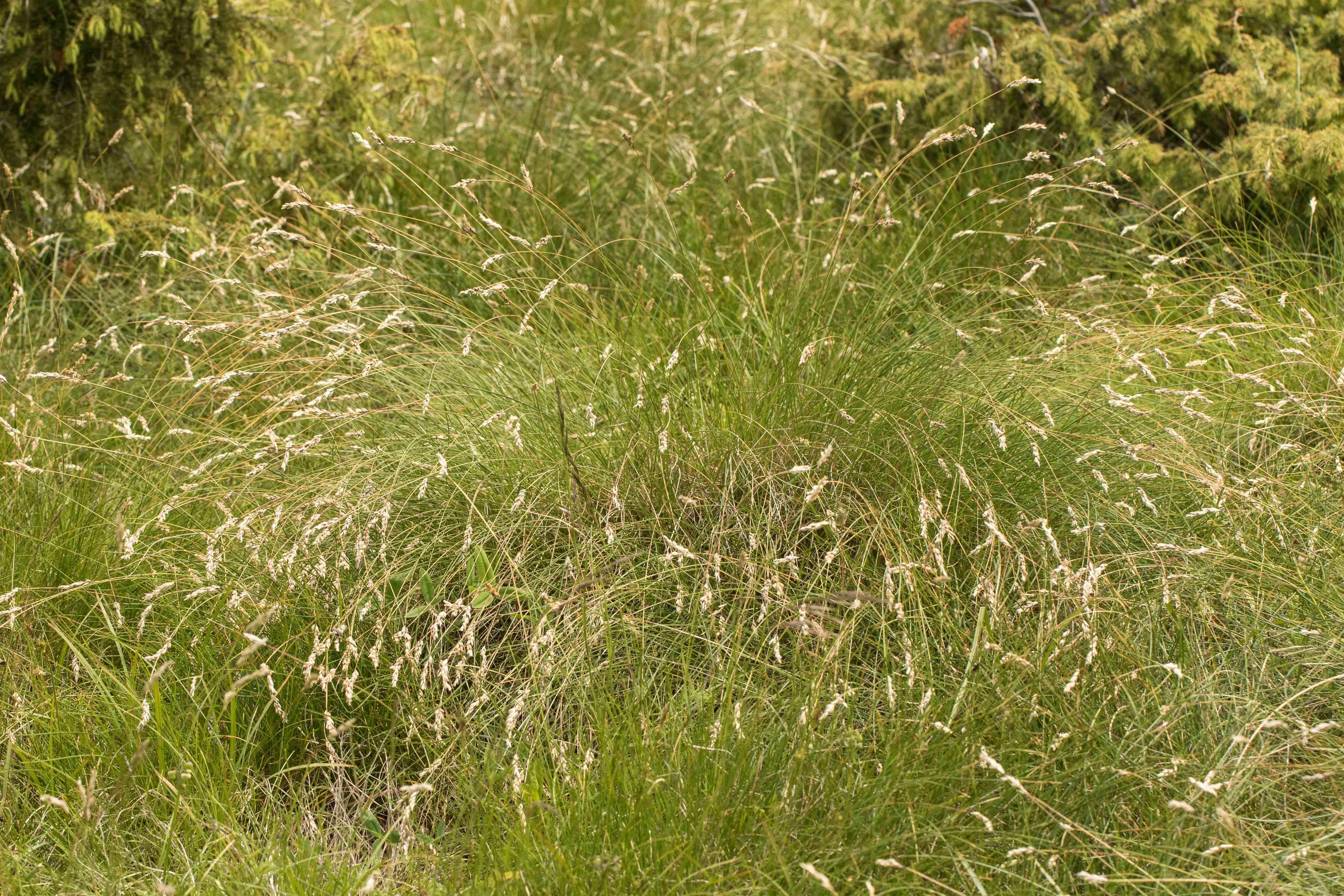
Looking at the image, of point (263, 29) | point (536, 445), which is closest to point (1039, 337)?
→ point (536, 445)

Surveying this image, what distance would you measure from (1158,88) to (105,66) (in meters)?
3.46

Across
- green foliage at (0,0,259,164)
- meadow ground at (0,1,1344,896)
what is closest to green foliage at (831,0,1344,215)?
meadow ground at (0,1,1344,896)

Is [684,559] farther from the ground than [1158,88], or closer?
closer

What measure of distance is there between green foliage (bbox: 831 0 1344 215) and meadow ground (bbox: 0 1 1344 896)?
0.19 m

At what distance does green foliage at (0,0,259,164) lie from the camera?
12.4 feet

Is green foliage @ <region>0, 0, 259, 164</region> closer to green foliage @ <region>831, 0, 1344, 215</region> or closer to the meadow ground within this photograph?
the meadow ground

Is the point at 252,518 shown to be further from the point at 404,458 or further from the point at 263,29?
the point at 263,29

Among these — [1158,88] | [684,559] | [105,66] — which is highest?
[105,66]

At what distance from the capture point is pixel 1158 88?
4254 mm

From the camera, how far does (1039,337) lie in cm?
309

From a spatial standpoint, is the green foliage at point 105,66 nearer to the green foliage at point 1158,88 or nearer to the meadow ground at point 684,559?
the meadow ground at point 684,559

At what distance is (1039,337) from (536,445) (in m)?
1.28

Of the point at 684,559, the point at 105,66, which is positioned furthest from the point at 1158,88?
the point at 105,66

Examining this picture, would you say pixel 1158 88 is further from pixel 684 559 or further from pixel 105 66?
pixel 105 66
